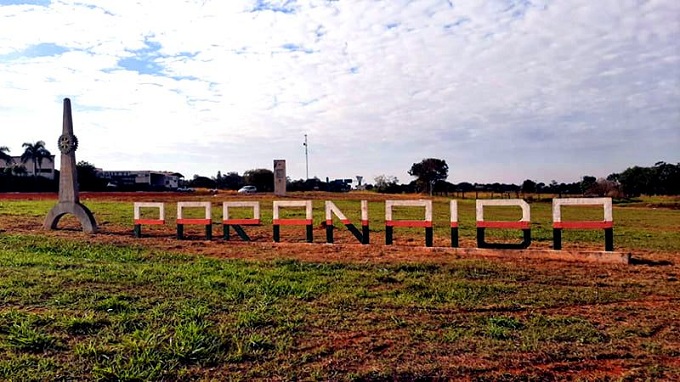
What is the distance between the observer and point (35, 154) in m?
64.8

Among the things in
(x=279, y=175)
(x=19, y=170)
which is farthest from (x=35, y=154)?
(x=279, y=175)

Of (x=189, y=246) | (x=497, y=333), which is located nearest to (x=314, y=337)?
(x=497, y=333)

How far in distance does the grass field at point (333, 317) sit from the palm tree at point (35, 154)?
61935 mm

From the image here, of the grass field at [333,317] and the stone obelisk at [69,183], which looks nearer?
the grass field at [333,317]

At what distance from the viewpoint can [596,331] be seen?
504 centimetres

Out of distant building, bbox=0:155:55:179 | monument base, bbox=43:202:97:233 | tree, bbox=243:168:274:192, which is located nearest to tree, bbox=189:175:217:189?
tree, bbox=243:168:274:192

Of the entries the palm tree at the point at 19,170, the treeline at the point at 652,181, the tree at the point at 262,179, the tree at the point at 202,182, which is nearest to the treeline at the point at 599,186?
the treeline at the point at 652,181

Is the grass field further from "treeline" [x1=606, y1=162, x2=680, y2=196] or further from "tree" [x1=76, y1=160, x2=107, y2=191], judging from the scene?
"treeline" [x1=606, y1=162, x2=680, y2=196]

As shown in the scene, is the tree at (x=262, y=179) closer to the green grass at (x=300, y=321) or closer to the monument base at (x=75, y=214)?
the monument base at (x=75, y=214)

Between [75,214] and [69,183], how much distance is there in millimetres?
835

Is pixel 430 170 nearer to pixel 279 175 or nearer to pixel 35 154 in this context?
pixel 279 175

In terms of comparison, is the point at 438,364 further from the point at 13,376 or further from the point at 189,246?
the point at 189,246

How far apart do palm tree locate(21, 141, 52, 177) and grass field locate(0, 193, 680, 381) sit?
61935mm

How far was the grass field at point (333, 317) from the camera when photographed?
4090 mm
